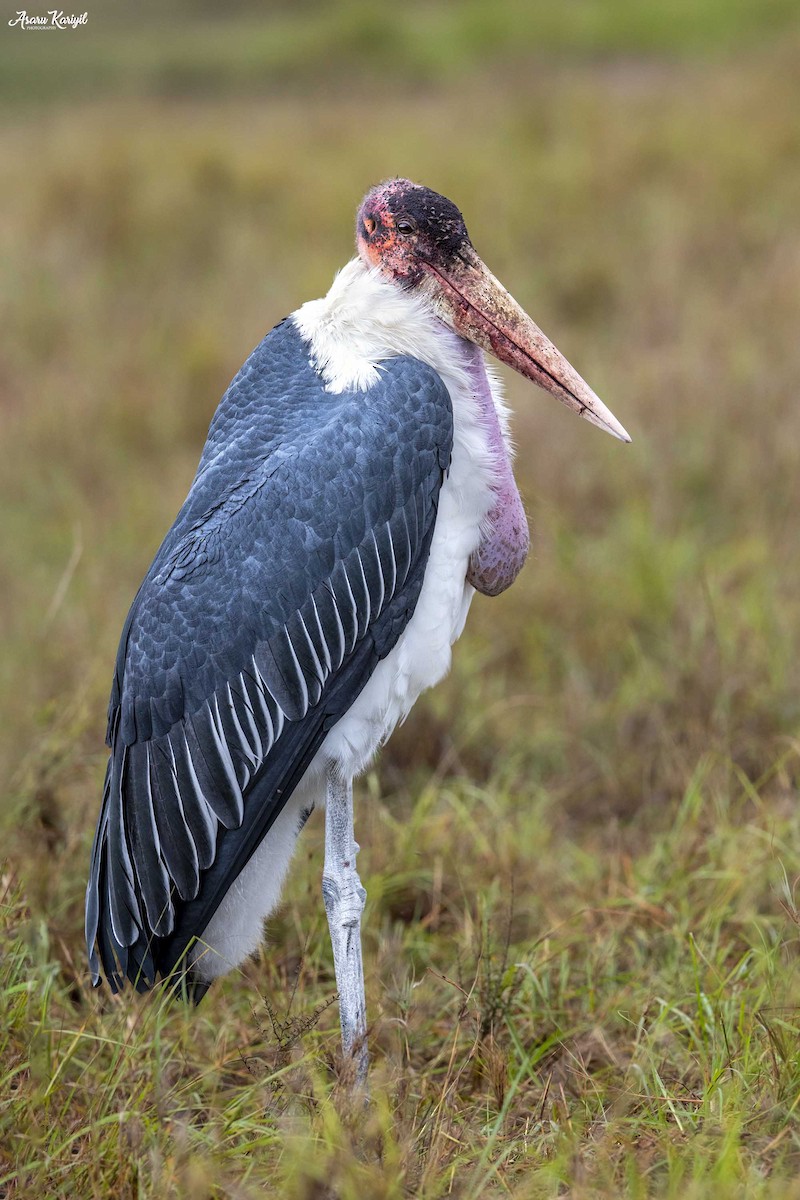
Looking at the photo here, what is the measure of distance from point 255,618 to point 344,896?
62cm

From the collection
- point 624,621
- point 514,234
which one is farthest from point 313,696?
point 514,234

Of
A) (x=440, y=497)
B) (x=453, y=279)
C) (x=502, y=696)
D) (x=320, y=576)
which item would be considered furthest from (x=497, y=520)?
(x=502, y=696)

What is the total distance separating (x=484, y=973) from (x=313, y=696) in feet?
2.43

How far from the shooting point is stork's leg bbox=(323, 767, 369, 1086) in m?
2.69

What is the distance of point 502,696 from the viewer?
450cm

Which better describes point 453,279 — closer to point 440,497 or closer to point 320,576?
point 440,497

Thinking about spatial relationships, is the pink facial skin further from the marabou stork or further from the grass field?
the grass field

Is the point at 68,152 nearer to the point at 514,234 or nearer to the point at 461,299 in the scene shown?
the point at 514,234

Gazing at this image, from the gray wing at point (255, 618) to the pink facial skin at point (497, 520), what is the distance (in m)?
0.14

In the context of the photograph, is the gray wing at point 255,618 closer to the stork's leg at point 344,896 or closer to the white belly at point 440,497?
the white belly at point 440,497

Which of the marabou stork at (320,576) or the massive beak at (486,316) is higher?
the massive beak at (486,316)

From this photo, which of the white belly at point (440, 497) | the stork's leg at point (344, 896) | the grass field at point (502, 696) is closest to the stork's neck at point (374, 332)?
the white belly at point (440, 497)

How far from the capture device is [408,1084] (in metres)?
2.57

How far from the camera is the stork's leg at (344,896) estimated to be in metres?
2.69
